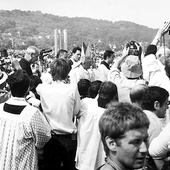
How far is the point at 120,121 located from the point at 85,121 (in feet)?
5.69

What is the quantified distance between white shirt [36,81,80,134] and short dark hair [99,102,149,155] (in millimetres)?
1667

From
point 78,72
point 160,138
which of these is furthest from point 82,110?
point 78,72

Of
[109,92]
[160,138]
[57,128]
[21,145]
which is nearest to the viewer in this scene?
[160,138]

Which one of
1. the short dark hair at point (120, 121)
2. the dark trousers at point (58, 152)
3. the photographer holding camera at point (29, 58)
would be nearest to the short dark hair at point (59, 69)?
the dark trousers at point (58, 152)

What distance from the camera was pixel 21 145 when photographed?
291 centimetres

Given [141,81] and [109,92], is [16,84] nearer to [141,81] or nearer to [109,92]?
[109,92]

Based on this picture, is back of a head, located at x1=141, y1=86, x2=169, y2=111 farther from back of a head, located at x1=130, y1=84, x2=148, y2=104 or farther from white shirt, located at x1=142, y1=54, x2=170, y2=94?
white shirt, located at x1=142, y1=54, x2=170, y2=94

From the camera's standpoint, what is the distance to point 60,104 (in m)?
3.54

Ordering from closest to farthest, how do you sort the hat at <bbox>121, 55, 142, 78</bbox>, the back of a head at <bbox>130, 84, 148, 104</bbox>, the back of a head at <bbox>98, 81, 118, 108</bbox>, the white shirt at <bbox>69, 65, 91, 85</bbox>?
the back of a head at <bbox>130, 84, 148, 104</bbox>
the back of a head at <bbox>98, 81, 118, 108</bbox>
the hat at <bbox>121, 55, 142, 78</bbox>
the white shirt at <bbox>69, 65, 91, 85</bbox>

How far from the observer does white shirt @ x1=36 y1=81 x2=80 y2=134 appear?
11.5 feet

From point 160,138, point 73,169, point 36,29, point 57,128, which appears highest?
point 160,138

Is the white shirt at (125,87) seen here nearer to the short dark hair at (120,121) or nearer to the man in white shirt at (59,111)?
the man in white shirt at (59,111)

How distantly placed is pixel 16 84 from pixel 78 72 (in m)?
2.83

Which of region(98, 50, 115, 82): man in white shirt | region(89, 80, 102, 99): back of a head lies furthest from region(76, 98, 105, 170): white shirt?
region(98, 50, 115, 82): man in white shirt
